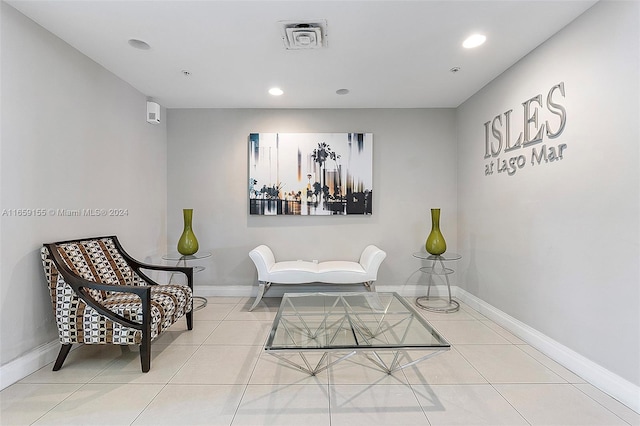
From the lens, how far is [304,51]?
2617 millimetres

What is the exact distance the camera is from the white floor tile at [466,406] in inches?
67.0

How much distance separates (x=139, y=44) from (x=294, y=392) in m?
2.92

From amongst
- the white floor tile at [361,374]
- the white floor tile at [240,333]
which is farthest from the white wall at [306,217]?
the white floor tile at [361,374]

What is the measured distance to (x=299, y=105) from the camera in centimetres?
398

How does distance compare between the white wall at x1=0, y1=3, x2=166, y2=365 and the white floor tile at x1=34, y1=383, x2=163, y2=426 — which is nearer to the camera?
the white floor tile at x1=34, y1=383, x2=163, y2=426

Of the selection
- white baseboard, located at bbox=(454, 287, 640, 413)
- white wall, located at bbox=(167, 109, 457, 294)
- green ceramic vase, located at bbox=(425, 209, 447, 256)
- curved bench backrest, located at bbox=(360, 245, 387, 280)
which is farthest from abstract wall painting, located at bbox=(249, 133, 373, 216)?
white baseboard, located at bbox=(454, 287, 640, 413)

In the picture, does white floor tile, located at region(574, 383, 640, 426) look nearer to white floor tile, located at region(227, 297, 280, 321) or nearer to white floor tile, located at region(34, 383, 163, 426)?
white floor tile, located at region(227, 297, 280, 321)

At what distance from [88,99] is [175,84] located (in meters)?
0.84

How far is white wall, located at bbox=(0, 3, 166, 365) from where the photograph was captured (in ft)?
6.78

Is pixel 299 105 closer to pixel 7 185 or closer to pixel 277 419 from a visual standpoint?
pixel 7 185

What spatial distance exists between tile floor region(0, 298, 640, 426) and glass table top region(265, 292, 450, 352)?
0.34 metres

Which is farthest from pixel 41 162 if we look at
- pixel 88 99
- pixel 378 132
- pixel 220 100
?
pixel 378 132

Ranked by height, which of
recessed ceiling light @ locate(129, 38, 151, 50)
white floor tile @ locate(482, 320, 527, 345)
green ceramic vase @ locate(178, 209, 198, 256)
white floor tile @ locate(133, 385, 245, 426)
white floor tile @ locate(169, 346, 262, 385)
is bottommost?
white floor tile @ locate(133, 385, 245, 426)

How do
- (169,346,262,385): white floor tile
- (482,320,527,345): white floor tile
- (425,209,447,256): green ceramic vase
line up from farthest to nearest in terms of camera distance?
(425,209,447,256): green ceramic vase < (482,320,527,345): white floor tile < (169,346,262,385): white floor tile
